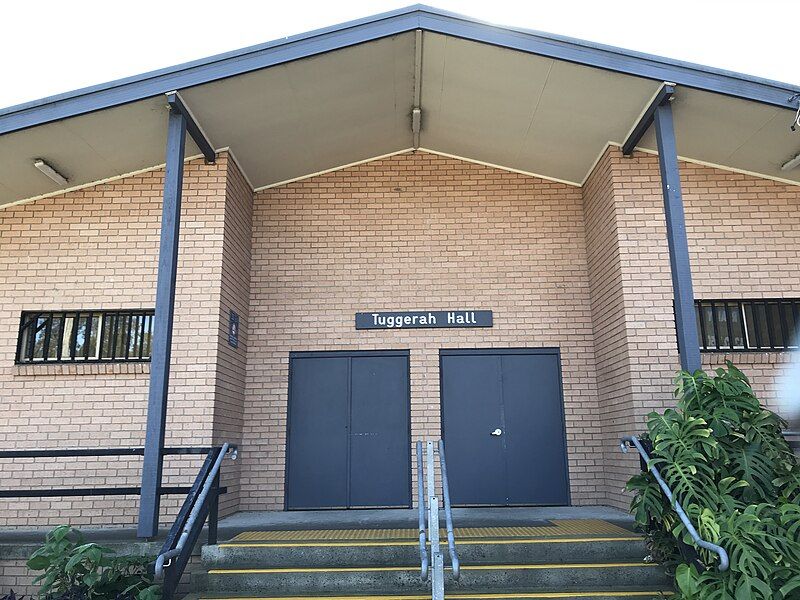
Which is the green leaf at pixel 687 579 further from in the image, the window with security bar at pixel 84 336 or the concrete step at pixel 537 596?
the window with security bar at pixel 84 336

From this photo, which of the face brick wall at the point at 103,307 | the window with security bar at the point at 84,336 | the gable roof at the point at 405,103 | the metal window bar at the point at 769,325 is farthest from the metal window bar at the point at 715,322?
the window with security bar at the point at 84,336

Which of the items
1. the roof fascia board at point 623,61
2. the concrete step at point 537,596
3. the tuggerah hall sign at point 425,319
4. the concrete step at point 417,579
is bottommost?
the concrete step at point 537,596

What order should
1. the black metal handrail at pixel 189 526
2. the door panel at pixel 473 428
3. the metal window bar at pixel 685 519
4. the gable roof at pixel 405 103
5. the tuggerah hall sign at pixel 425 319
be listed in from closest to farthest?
the metal window bar at pixel 685 519, the black metal handrail at pixel 189 526, the gable roof at pixel 405 103, the door panel at pixel 473 428, the tuggerah hall sign at pixel 425 319

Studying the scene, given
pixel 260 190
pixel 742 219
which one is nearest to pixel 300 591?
pixel 260 190

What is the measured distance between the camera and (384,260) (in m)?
8.78

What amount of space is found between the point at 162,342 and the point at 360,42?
134 inches

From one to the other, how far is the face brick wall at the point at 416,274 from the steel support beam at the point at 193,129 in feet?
4.72

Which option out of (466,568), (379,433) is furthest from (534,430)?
(466,568)

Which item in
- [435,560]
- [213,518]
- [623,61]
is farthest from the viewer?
[623,61]

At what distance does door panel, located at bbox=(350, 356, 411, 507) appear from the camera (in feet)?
26.6

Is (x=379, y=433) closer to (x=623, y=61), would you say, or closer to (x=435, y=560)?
(x=435, y=560)

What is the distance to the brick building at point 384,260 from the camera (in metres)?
6.68

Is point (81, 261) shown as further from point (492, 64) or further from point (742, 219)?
point (742, 219)

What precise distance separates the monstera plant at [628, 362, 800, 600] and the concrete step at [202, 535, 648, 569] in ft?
Answer: 1.25
